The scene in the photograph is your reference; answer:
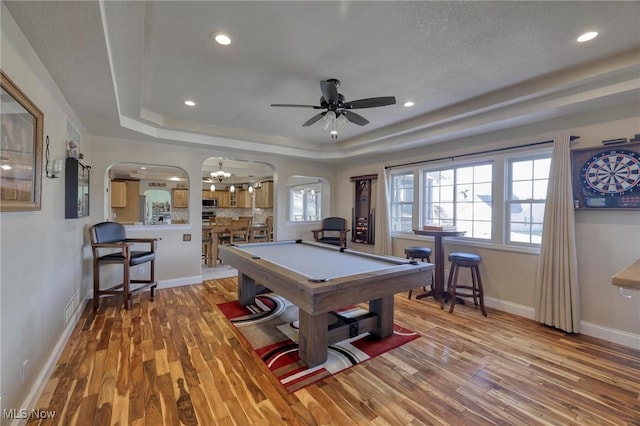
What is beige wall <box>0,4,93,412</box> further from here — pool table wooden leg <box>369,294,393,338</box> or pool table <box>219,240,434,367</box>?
pool table wooden leg <box>369,294,393,338</box>

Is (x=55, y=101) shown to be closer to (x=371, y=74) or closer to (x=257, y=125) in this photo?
(x=257, y=125)

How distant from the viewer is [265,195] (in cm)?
910

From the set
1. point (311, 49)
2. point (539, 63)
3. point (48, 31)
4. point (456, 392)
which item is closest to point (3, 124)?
point (48, 31)

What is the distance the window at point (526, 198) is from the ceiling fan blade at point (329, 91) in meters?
2.62

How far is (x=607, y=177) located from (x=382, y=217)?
9.69 ft

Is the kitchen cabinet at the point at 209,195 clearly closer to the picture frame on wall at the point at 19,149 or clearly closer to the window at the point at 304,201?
the window at the point at 304,201

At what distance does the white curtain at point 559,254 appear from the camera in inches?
117

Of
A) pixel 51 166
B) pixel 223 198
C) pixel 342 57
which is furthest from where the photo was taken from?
pixel 223 198

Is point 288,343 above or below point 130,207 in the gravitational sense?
below

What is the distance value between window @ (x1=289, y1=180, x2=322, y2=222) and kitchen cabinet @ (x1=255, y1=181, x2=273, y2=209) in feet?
2.38

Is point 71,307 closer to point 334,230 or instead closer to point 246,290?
point 246,290

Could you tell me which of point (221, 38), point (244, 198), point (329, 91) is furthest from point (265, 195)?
point (221, 38)

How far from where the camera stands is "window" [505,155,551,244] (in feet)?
11.3

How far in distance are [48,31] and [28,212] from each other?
3.70ft
